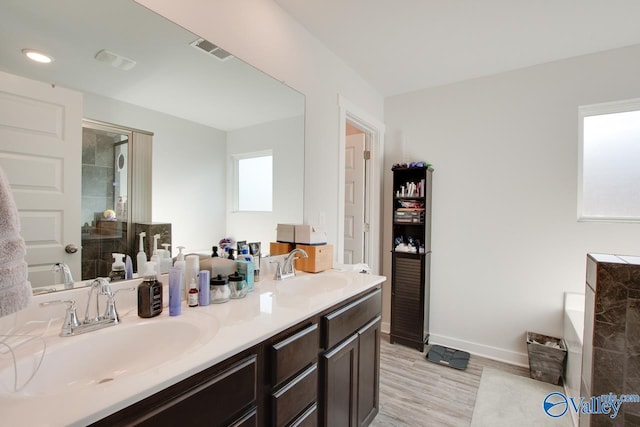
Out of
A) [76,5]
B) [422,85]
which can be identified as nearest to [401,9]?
[422,85]

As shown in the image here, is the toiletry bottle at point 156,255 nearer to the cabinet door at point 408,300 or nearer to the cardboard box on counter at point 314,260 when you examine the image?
the cardboard box on counter at point 314,260

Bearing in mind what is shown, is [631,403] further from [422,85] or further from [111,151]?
[422,85]

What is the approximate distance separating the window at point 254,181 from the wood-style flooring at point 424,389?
5.06 ft

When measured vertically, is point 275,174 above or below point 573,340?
above

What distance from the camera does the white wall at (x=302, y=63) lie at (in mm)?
1453

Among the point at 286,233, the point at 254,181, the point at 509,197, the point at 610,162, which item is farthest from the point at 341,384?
the point at 610,162

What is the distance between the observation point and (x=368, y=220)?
124 inches

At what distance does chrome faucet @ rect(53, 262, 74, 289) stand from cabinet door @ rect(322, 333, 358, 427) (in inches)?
39.9

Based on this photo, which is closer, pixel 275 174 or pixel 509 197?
pixel 275 174

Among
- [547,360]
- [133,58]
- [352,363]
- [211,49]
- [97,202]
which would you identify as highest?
[211,49]

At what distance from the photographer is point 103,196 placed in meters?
1.12

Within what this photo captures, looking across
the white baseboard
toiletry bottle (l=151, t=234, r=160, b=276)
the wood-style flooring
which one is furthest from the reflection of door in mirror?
the white baseboard

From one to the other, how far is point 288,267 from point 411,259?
1.50 meters

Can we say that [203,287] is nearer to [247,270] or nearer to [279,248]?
[247,270]
